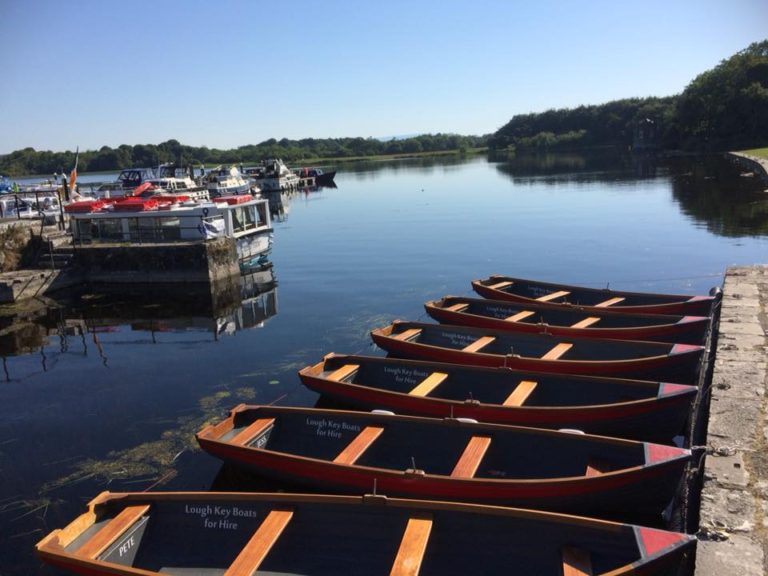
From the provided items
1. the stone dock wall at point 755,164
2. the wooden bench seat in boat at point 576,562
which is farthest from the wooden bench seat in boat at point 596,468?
the stone dock wall at point 755,164

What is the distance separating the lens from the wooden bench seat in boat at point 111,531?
23.3ft

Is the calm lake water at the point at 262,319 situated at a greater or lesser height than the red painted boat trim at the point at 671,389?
lesser

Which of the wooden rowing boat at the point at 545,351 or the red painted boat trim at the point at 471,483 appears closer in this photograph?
the red painted boat trim at the point at 471,483

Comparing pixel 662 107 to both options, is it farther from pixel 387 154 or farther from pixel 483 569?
pixel 483 569

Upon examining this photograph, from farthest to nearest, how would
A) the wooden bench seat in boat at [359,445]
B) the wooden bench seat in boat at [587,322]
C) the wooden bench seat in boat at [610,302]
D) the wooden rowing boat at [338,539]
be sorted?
the wooden bench seat in boat at [610,302]
the wooden bench seat in boat at [587,322]
the wooden bench seat in boat at [359,445]
the wooden rowing boat at [338,539]

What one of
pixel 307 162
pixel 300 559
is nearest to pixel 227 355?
pixel 300 559

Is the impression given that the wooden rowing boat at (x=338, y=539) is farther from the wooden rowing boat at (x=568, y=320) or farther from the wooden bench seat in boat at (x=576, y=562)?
the wooden rowing boat at (x=568, y=320)

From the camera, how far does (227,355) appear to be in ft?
59.2

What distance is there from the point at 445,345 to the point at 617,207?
37062mm

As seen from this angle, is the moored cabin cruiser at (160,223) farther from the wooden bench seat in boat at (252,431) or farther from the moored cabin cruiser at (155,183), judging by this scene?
the wooden bench seat in boat at (252,431)

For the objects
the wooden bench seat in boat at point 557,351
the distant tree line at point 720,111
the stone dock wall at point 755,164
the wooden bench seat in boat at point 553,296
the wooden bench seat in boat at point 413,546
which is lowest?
the wooden bench seat in boat at point 413,546

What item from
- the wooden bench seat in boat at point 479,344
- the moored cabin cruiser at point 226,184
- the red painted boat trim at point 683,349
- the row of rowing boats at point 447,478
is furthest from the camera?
the moored cabin cruiser at point 226,184

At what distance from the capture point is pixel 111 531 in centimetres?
749

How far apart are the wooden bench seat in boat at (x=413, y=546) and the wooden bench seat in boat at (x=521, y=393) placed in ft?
12.3
